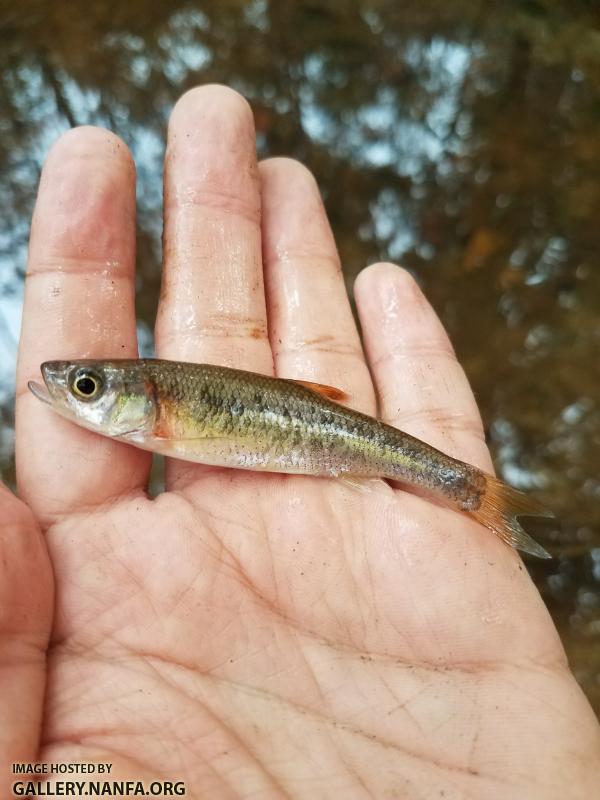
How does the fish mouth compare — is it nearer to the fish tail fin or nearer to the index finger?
the index finger

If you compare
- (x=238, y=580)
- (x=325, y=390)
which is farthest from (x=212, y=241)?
(x=238, y=580)

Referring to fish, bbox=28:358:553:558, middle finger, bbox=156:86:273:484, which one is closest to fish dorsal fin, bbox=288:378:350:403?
fish, bbox=28:358:553:558

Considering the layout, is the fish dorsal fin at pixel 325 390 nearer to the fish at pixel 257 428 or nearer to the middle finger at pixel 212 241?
the fish at pixel 257 428

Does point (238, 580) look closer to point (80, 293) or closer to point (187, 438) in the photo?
point (187, 438)

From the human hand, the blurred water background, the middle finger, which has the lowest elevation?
the human hand

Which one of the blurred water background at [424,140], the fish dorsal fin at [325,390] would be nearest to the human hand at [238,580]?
the fish dorsal fin at [325,390]

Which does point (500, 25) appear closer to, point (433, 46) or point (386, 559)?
point (433, 46)
